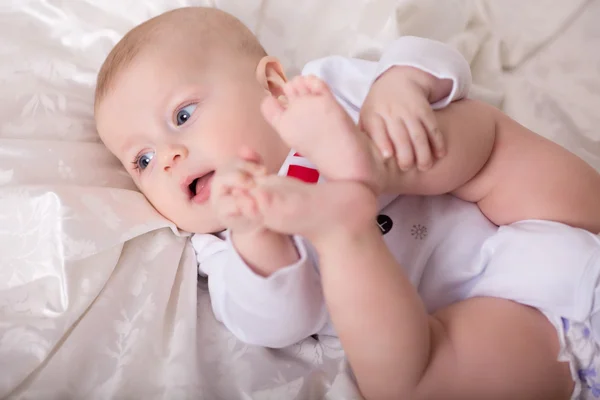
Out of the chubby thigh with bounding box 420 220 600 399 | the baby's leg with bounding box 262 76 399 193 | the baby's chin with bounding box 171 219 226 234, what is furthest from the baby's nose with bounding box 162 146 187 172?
the chubby thigh with bounding box 420 220 600 399

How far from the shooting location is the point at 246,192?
0.61 m

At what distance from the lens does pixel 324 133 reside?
2.20 feet

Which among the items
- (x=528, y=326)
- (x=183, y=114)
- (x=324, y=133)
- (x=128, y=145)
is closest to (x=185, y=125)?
(x=183, y=114)

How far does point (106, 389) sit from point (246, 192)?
41 cm

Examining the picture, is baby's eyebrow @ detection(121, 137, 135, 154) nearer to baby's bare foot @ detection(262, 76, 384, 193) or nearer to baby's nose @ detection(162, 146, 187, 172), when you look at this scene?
baby's nose @ detection(162, 146, 187, 172)

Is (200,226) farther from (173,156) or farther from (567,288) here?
(567,288)

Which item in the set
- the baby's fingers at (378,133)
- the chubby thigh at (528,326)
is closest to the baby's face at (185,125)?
the baby's fingers at (378,133)

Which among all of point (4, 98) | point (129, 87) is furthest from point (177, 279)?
point (4, 98)

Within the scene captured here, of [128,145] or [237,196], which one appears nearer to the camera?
[237,196]

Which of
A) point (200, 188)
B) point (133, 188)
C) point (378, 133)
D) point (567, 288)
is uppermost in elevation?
point (378, 133)

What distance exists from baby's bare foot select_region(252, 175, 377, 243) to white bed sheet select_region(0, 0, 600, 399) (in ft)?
0.88

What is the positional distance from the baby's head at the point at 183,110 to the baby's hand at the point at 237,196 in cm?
28

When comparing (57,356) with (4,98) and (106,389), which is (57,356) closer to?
(106,389)

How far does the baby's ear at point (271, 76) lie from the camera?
100cm
